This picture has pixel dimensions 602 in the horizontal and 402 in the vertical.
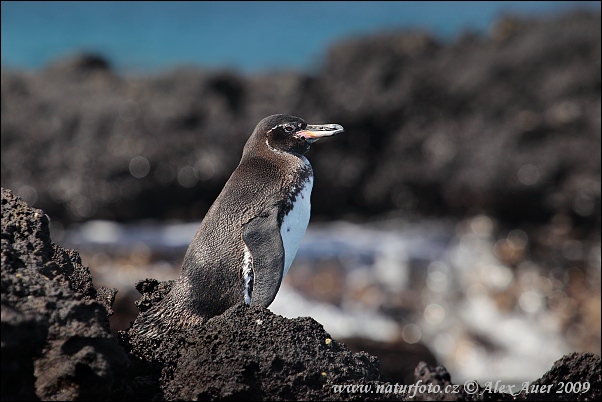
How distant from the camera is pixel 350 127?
1509 cm

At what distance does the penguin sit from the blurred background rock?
645 centimetres

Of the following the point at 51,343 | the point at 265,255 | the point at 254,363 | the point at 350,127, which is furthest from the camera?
the point at 350,127

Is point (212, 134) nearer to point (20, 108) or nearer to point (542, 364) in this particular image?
point (20, 108)

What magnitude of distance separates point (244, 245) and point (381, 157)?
11.4m

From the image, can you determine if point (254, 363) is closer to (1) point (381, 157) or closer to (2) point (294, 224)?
(2) point (294, 224)

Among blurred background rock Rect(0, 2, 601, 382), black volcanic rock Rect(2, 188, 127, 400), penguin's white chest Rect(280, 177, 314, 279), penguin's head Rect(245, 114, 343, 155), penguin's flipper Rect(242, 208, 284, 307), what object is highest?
blurred background rock Rect(0, 2, 601, 382)

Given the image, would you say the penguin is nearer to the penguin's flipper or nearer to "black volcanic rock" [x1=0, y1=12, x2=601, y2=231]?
the penguin's flipper

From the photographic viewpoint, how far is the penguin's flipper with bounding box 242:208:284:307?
3.97 metres

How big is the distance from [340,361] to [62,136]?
13275mm

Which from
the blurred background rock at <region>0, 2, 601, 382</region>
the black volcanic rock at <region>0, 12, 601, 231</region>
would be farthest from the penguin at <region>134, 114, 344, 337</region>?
the black volcanic rock at <region>0, 12, 601, 231</region>

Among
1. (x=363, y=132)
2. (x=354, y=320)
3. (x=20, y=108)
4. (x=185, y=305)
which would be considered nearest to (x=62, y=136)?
(x=20, y=108)

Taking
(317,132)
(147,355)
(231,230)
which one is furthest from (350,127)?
(147,355)

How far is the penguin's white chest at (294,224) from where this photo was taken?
429cm

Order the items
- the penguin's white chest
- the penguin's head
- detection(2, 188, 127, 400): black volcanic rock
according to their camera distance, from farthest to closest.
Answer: the penguin's head < the penguin's white chest < detection(2, 188, 127, 400): black volcanic rock
